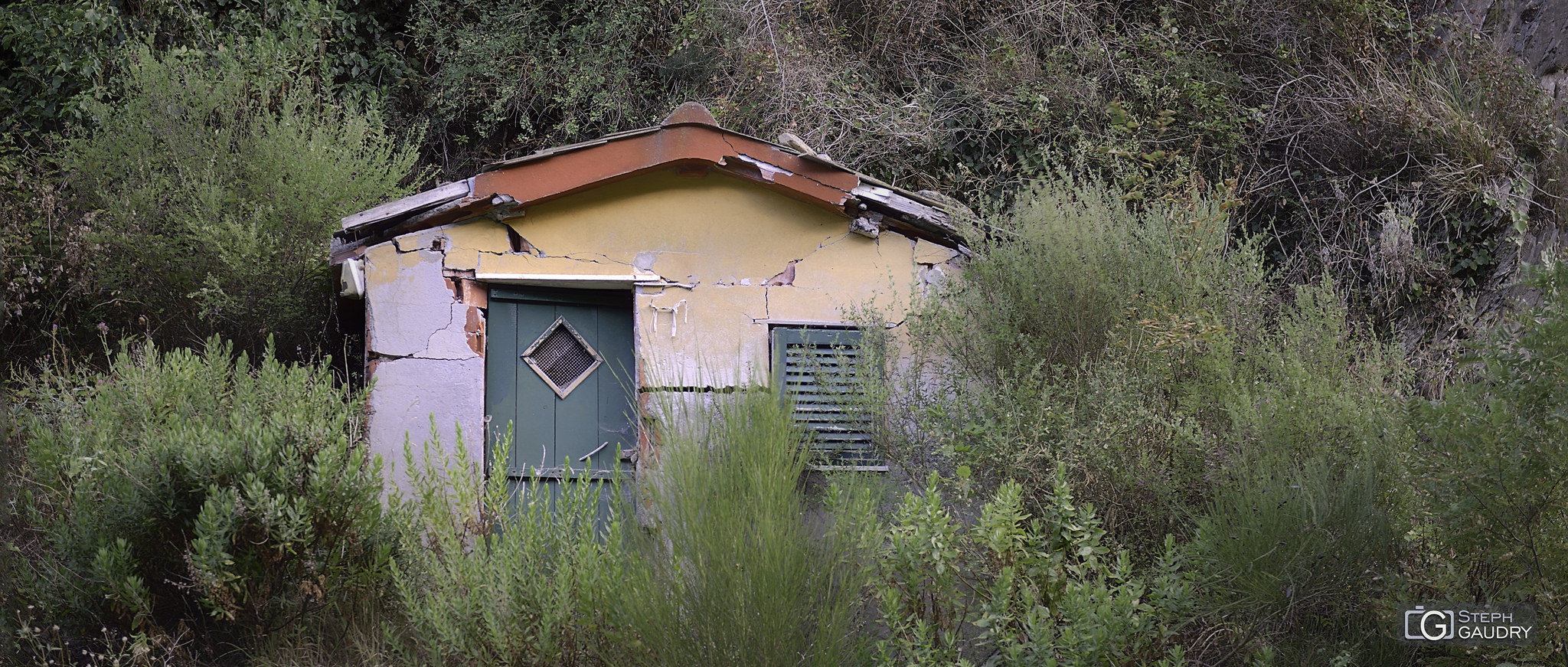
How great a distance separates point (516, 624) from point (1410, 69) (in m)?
9.02

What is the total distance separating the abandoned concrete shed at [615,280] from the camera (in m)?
5.88

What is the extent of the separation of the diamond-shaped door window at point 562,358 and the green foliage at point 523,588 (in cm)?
190

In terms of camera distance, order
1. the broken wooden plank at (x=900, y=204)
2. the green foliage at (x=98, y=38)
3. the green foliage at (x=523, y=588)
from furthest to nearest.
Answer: the green foliage at (x=98, y=38) < the broken wooden plank at (x=900, y=204) < the green foliage at (x=523, y=588)

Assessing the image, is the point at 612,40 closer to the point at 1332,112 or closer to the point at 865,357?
the point at 865,357

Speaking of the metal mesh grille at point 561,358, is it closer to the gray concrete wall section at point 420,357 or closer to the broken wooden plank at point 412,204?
the gray concrete wall section at point 420,357

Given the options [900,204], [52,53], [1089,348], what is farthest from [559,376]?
[52,53]

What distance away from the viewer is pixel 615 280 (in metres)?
6.12

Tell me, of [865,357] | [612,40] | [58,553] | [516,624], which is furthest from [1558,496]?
[612,40]

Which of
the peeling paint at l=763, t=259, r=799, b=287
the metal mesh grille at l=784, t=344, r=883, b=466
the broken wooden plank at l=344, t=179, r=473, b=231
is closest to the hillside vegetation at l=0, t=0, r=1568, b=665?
the metal mesh grille at l=784, t=344, r=883, b=466

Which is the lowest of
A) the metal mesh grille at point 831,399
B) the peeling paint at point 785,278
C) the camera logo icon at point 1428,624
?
the camera logo icon at point 1428,624

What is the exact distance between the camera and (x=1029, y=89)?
872 centimetres

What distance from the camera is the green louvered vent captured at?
5883 mm

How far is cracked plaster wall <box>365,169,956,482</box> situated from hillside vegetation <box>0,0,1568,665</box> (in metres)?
0.54

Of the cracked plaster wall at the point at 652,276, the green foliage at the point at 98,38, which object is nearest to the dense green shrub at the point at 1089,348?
the cracked plaster wall at the point at 652,276
